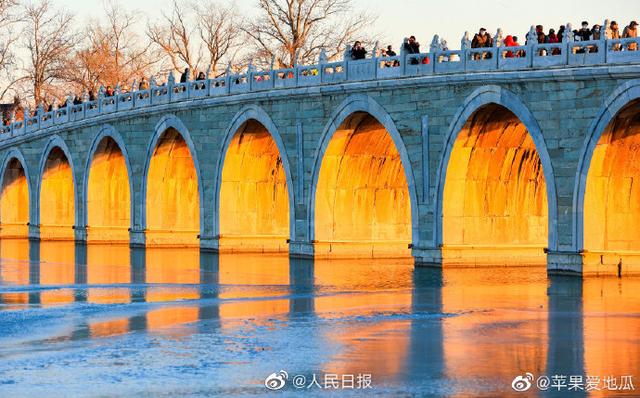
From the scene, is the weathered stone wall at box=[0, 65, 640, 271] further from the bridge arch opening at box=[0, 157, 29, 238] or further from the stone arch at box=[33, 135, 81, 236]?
the bridge arch opening at box=[0, 157, 29, 238]

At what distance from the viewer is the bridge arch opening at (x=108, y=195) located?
2114 inches

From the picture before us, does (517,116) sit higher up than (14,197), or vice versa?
(517,116)

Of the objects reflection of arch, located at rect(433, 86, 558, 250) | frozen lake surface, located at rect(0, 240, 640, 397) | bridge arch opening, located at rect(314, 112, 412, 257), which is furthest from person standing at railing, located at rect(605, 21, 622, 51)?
bridge arch opening, located at rect(314, 112, 412, 257)

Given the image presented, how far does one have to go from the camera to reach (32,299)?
26359 mm

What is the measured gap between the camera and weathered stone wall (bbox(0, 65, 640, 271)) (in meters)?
30.9

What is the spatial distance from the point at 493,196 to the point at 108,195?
908 inches

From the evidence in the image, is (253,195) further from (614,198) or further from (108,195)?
(614,198)

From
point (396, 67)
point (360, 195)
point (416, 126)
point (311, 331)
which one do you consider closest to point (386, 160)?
point (360, 195)

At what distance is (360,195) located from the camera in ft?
132

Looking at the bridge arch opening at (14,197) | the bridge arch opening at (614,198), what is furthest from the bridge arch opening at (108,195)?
the bridge arch opening at (614,198)

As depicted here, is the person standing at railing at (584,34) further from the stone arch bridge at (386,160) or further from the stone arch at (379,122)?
the stone arch at (379,122)

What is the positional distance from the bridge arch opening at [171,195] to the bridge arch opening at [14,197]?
1620cm

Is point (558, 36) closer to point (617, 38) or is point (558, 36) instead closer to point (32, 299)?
point (617, 38)

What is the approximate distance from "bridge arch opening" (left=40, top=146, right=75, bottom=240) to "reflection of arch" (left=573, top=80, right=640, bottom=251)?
3227 cm
